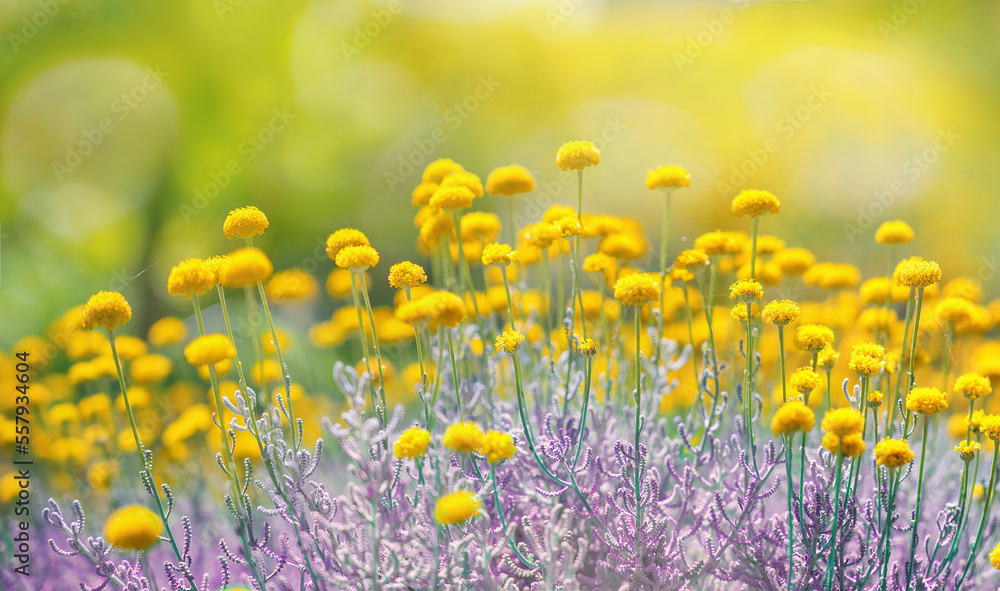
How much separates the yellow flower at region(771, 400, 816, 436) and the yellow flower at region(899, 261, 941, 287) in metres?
0.21

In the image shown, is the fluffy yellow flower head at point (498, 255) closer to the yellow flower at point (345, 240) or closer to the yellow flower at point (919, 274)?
the yellow flower at point (345, 240)

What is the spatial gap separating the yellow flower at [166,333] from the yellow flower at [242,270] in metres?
0.66

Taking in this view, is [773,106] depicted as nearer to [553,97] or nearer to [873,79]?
[873,79]

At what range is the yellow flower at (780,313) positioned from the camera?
0.75 m

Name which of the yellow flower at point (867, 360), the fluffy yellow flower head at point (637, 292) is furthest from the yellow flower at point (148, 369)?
the yellow flower at point (867, 360)

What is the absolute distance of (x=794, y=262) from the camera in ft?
3.36

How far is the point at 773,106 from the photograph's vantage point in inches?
71.4

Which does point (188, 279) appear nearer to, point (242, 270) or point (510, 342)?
point (242, 270)

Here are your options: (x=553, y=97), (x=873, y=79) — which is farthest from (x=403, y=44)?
(x=873, y=79)

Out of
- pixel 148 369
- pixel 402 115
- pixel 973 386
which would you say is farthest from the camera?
pixel 402 115

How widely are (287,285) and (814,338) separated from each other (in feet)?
2.61

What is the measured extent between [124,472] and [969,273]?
214cm

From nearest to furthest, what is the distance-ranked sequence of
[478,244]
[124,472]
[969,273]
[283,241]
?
1. [478,244]
2. [124,472]
3. [283,241]
4. [969,273]

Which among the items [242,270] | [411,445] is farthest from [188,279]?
[411,445]
